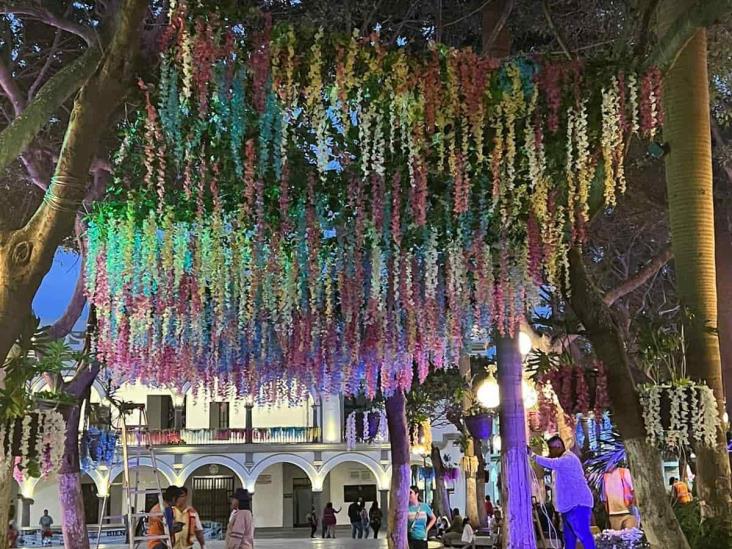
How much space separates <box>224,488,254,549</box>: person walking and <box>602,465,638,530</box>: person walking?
3508 millimetres

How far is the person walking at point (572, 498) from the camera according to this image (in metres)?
6.11

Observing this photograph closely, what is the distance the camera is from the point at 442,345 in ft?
31.9

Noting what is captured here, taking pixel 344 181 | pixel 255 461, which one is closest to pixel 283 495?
pixel 255 461

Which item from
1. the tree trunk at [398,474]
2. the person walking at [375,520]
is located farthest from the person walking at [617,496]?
the person walking at [375,520]

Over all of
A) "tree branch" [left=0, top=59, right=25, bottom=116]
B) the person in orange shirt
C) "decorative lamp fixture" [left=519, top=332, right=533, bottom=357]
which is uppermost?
"tree branch" [left=0, top=59, right=25, bottom=116]

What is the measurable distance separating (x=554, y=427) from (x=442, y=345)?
168cm

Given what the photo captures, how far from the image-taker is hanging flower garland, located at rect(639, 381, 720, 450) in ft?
16.4

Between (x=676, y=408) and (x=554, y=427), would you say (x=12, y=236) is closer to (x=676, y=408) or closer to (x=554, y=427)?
(x=676, y=408)

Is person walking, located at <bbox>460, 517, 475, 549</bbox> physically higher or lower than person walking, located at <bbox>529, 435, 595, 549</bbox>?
lower

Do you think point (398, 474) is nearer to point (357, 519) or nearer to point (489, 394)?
point (489, 394)

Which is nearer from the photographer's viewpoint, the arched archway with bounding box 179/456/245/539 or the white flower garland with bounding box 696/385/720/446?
the white flower garland with bounding box 696/385/720/446

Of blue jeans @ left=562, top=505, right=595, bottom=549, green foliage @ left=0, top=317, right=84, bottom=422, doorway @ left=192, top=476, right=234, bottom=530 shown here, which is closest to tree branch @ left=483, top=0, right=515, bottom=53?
blue jeans @ left=562, top=505, right=595, bottom=549

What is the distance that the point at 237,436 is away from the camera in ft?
88.5

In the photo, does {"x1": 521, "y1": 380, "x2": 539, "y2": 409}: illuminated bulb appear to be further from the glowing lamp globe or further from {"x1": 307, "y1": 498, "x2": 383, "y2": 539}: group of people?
{"x1": 307, "y1": 498, "x2": 383, "y2": 539}: group of people
